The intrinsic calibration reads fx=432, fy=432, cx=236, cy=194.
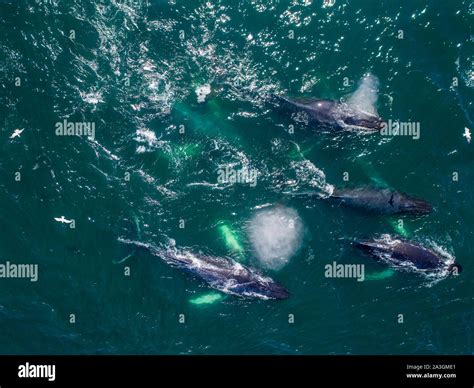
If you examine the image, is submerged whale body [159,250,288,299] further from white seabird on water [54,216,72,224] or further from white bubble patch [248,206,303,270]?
white seabird on water [54,216,72,224]

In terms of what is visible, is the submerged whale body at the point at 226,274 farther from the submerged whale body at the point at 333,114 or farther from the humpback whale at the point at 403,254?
the submerged whale body at the point at 333,114

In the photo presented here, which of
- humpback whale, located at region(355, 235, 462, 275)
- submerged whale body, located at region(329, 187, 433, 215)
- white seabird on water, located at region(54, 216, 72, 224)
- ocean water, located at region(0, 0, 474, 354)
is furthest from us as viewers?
humpback whale, located at region(355, 235, 462, 275)

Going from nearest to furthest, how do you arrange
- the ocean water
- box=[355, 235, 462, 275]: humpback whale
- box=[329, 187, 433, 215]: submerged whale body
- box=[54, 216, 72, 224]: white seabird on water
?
1. the ocean water
2. box=[329, 187, 433, 215]: submerged whale body
3. box=[54, 216, 72, 224]: white seabird on water
4. box=[355, 235, 462, 275]: humpback whale

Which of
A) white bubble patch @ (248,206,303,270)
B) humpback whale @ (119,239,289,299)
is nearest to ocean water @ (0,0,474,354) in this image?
white bubble patch @ (248,206,303,270)

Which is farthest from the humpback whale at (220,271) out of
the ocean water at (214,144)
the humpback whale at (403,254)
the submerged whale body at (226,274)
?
the humpback whale at (403,254)

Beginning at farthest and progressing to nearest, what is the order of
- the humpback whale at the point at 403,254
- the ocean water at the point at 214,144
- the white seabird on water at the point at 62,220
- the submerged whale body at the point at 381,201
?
the humpback whale at the point at 403,254
the white seabird on water at the point at 62,220
the submerged whale body at the point at 381,201
the ocean water at the point at 214,144

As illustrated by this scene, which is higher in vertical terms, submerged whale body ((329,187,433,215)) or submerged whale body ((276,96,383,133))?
submerged whale body ((276,96,383,133))

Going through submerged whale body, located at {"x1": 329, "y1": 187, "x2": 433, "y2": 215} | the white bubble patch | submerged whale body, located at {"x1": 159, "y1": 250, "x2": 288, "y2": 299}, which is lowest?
submerged whale body, located at {"x1": 159, "y1": 250, "x2": 288, "y2": 299}
